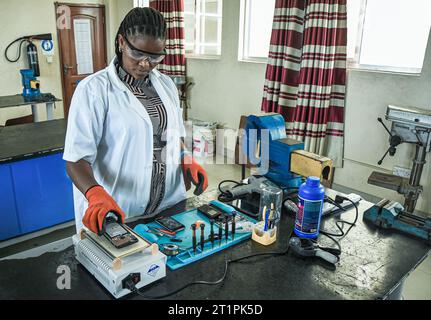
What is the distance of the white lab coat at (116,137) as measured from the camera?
1.19 metres

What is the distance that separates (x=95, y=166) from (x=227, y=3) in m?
3.26

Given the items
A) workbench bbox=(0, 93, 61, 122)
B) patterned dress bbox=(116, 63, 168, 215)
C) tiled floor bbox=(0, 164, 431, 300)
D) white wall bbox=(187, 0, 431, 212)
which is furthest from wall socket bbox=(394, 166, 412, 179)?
workbench bbox=(0, 93, 61, 122)

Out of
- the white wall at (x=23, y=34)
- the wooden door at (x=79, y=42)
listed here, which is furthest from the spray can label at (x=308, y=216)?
the wooden door at (x=79, y=42)

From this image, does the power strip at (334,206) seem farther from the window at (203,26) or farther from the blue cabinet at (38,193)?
the window at (203,26)

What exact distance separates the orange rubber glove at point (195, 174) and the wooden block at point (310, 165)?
0.38m

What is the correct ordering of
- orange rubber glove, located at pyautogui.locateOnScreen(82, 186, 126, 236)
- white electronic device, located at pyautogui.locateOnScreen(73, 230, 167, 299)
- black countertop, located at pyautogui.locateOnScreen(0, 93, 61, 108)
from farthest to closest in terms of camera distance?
black countertop, located at pyautogui.locateOnScreen(0, 93, 61, 108), orange rubber glove, located at pyautogui.locateOnScreen(82, 186, 126, 236), white electronic device, located at pyautogui.locateOnScreen(73, 230, 167, 299)

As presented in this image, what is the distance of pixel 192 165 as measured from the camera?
4.98ft

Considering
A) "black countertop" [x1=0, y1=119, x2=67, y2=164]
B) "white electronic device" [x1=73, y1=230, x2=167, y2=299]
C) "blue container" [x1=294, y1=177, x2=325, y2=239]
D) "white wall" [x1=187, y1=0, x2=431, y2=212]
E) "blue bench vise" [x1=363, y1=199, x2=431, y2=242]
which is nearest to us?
"white electronic device" [x1=73, y1=230, x2=167, y2=299]

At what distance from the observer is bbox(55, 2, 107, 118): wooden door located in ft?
17.0

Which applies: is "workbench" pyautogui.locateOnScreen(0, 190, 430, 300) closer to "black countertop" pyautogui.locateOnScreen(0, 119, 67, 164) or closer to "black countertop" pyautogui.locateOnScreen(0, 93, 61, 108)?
"black countertop" pyautogui.locateOnScreen(0, 119, 67, 164)

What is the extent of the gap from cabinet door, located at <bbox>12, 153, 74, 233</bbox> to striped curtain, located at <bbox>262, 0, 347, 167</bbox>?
209cm
